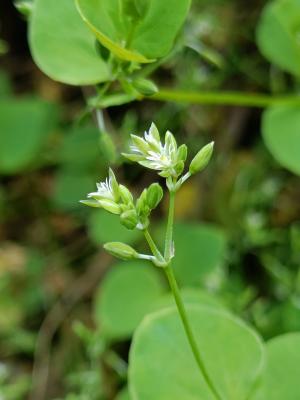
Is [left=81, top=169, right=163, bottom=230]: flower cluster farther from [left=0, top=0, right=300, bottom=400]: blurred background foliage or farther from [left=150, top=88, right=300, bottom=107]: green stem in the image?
[left=0, top=0, right=300, bottom=400]: blurred background foliage

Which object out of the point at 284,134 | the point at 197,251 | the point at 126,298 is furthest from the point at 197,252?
the point at 284,134

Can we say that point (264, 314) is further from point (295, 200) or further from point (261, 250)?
point (295, 200)

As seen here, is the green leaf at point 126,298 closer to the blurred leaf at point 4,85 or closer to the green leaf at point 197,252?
the green leaf at point 197,252

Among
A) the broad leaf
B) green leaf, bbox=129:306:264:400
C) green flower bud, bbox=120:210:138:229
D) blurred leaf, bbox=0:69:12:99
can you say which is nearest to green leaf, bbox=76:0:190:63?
green flower bud, bbox=120:210:138:229

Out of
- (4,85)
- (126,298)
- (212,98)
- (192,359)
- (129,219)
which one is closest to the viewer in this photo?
(129,219)

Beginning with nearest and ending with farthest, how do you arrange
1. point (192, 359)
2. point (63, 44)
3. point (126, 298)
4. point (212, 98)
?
point (192, 359) < point (63, 44) < point (212, 98) < point (126, 298)

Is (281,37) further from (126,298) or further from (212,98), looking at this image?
(126,298)
